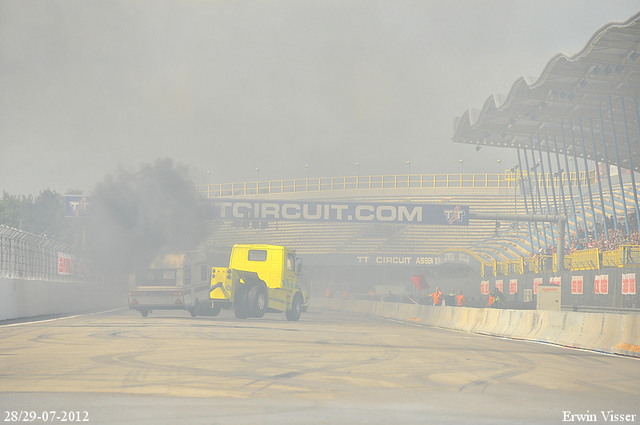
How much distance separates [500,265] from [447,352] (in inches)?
1162

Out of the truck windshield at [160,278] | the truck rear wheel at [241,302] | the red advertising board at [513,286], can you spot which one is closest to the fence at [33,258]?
the truck windshield at [160,278]

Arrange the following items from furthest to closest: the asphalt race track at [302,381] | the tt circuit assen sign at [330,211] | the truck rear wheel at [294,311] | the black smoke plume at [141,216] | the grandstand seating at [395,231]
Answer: the grandstand seating at [395,231], the tt circuit assen sign at [330,211], the black smoke plume at [141,216], the truck rear wheel at [294,311], the asphalt race track at [302,381]

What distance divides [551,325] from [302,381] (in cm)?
1177

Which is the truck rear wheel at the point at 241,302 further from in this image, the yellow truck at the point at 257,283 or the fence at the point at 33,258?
the fence at the point at 33,258

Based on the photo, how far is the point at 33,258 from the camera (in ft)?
103

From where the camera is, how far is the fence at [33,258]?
27234 millimetres

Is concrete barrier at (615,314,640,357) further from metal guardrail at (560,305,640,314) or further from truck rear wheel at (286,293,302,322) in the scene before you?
truck rear wheel at (286,293,302,322)

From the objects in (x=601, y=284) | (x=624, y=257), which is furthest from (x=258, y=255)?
(x=624, y=257)

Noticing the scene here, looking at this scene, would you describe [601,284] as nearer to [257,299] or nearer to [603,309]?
[603,309]

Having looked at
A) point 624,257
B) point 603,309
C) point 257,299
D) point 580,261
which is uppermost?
point 624,257

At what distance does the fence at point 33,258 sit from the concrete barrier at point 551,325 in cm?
1486

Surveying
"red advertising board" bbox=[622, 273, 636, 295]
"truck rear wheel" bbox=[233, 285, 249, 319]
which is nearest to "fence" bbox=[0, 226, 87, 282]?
"truck rear wheel" bbox=[233, 285, 249, 319]

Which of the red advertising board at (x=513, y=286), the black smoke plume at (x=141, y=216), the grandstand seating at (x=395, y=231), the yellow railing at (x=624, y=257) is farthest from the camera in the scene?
the grandstand seating at (x=395, y=231)

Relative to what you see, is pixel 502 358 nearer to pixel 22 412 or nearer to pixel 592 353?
pixel 592 353
